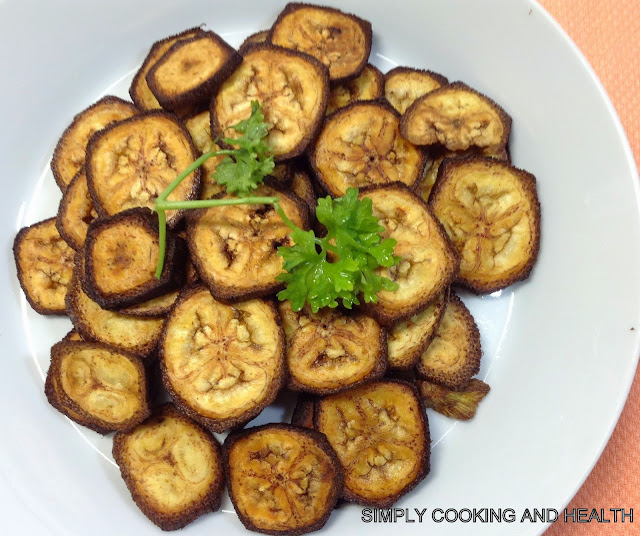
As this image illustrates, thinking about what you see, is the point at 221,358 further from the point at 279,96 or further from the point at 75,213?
the point at 279,96

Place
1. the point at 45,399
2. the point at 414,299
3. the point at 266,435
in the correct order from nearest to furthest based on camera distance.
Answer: the point at 414,299, the point at 266,435, the point at 45,399

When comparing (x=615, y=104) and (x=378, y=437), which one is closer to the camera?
(x=378, y=437)

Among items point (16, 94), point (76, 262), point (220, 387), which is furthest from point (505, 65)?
point (16, 94)

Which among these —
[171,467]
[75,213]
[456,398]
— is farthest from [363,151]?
[171,467]

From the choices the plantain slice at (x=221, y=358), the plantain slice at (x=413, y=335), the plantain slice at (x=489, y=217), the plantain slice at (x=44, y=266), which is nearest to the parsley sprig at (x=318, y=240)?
the plantain slice at (x=221, y=358)

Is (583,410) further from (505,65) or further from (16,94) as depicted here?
(16,94)
